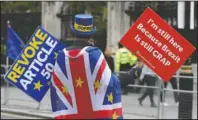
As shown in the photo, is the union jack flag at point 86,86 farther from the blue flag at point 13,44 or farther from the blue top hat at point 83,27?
the blue flag at point 13,44

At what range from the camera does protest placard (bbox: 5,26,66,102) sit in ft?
32.0

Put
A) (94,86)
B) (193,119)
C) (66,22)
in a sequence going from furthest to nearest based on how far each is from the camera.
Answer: (66,22) < (193,119) < (94,86)

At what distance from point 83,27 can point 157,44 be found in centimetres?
334

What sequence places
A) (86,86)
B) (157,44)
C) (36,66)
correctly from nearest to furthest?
(86,86), (157,44), (36,66)

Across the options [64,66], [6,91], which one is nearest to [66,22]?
[6,91]

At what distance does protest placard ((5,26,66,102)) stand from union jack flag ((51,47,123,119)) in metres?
5.52

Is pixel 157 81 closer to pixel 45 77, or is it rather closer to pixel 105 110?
pixel 45 77

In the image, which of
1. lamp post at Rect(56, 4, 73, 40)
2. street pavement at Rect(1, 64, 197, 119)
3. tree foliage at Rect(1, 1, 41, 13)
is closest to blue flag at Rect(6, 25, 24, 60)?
street pavement at Rect(1, 64, 197, 119)

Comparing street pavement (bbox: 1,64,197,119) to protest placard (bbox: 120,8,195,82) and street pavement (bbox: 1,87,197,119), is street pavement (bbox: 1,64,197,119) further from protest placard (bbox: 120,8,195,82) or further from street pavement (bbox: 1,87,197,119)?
protest placard (bbox: 120,8,195,82)

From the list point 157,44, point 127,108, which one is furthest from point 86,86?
point 127,108

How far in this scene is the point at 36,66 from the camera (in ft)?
32.6

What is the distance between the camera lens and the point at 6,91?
14.5m

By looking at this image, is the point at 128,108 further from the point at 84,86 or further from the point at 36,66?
the point at 84,86

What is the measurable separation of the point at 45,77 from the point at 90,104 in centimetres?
569
